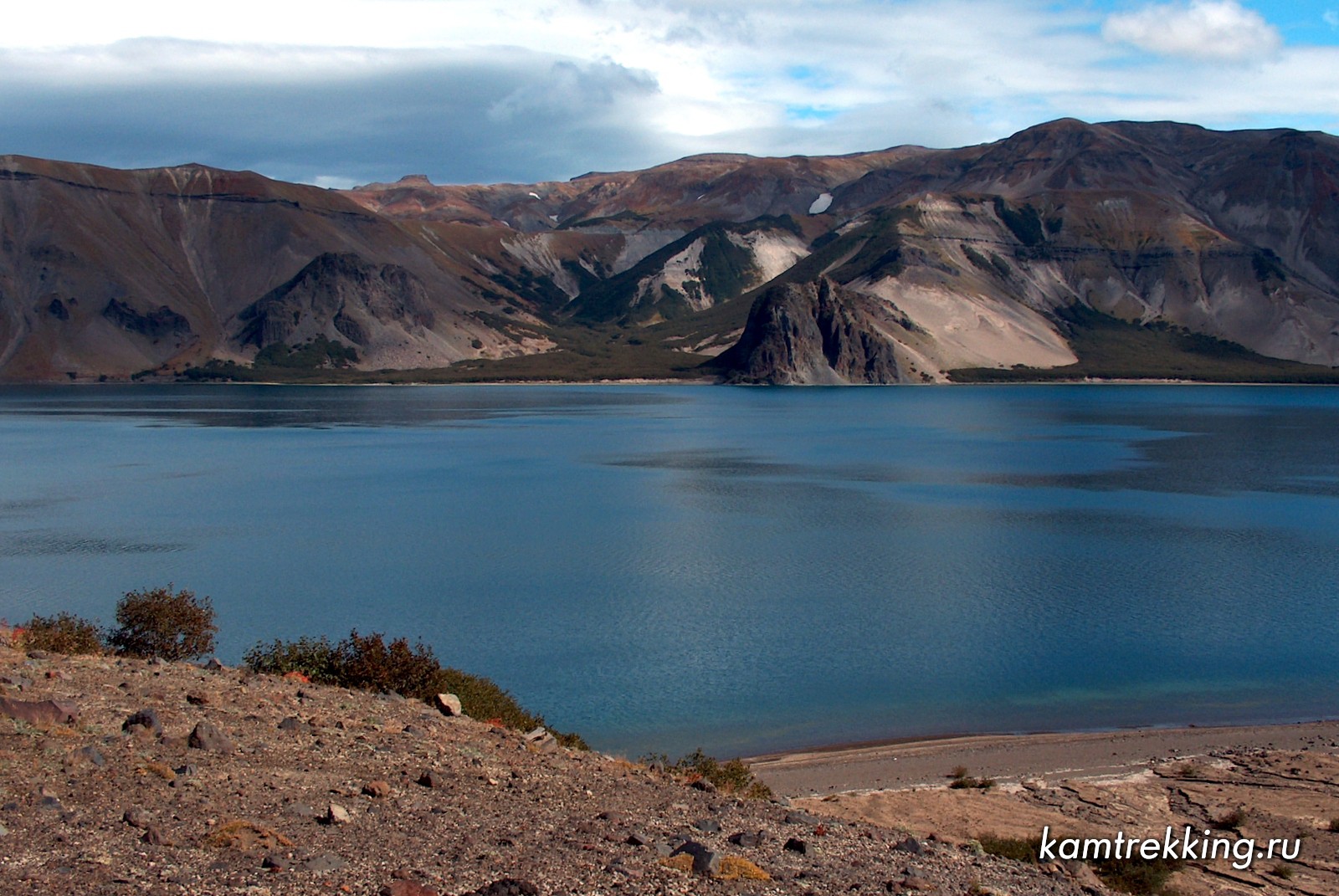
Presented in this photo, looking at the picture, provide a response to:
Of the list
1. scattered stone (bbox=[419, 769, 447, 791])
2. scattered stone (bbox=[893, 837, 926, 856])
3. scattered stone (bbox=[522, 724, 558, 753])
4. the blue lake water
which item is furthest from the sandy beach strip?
scattered stone (bbox=[419, 769, 447, 791])

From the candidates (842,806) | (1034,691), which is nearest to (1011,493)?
(1034,691)

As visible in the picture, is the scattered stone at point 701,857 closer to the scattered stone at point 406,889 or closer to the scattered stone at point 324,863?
the scattered stone at point 406,889

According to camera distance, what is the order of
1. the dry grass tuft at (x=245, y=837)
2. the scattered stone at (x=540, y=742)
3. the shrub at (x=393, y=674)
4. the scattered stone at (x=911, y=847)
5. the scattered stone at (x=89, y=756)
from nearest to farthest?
1. the dry grass tuft at (x=245, y=837)
2. the scattered stone at (x=89, y=756)
3. the scattered stone at (x=911, y=847)
4. the scattered stone at (x=540, y=742)
5. the shrub at (x=393, y=674)

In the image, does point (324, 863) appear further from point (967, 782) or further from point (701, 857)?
point (967, 782)

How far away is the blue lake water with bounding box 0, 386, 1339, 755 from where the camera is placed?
2703 cm

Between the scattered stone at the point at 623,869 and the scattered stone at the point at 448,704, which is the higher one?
the scattered stone at the point at 623,869

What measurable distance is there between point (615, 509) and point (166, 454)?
40270 mm

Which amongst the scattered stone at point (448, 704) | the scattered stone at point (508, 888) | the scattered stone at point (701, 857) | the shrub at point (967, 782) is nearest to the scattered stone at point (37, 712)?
the scattered stone at point (448, 704)

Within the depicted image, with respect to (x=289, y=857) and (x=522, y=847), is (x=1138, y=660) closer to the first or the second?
(x=522, y=847)

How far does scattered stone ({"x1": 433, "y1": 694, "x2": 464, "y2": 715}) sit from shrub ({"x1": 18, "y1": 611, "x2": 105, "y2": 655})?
5847 mm

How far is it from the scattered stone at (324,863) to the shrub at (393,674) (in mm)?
6995

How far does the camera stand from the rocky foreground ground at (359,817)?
10.3 metres

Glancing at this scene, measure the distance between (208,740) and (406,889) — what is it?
177 inches

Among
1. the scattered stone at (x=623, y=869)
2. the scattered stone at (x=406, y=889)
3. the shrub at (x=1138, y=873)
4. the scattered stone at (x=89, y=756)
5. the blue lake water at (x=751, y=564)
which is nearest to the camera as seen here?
the scattered stone at (x=406, y=889)
